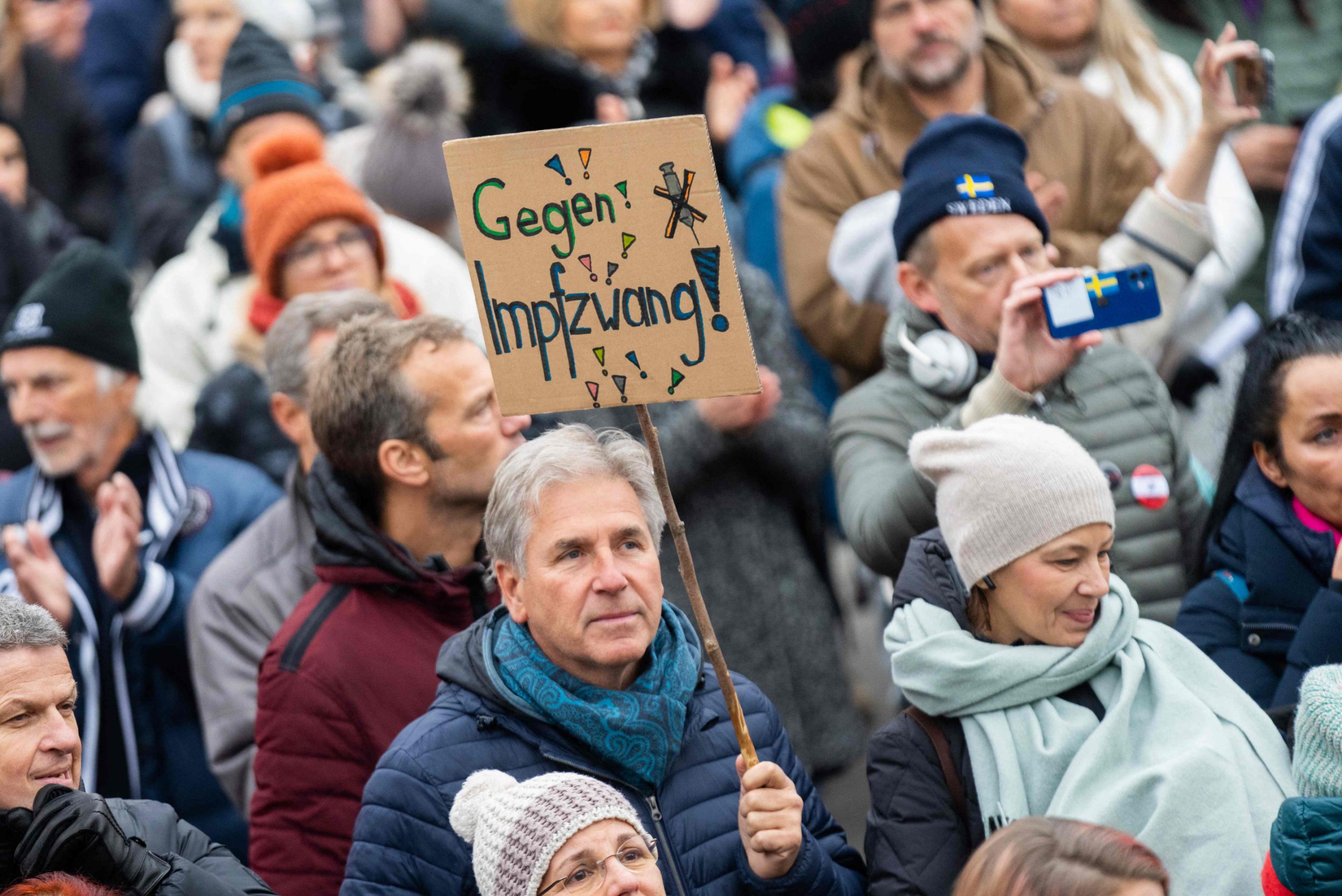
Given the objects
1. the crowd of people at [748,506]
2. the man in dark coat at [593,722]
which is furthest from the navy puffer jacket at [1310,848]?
the man in dark coat at [593,722]

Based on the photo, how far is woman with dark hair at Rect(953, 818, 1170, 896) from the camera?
273 centimetres

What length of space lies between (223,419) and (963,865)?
3288 millimetres

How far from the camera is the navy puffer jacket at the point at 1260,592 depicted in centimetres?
372

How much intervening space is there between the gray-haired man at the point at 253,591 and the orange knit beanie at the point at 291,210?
34.8 inches

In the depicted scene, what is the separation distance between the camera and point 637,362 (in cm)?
323

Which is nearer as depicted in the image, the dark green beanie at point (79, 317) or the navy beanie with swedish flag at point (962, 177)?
the navy beanie with swedish flag at point (962, 177)

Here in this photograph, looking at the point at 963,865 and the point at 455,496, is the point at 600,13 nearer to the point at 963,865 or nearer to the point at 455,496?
the point at 455,496

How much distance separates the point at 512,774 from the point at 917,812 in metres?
0.76

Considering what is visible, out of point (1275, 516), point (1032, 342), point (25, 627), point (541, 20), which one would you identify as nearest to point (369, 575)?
point (25, 627)

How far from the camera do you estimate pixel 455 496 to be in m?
4.05

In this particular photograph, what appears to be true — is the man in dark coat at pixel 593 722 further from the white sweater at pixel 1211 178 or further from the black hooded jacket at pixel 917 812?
the white sweater at pixel 1211 178

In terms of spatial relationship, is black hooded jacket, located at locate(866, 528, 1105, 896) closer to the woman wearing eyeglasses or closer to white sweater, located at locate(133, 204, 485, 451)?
the woman wearing eyeglasses

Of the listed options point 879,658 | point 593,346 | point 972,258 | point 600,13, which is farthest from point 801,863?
point 600,13

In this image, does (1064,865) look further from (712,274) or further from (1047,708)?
(712,274)
